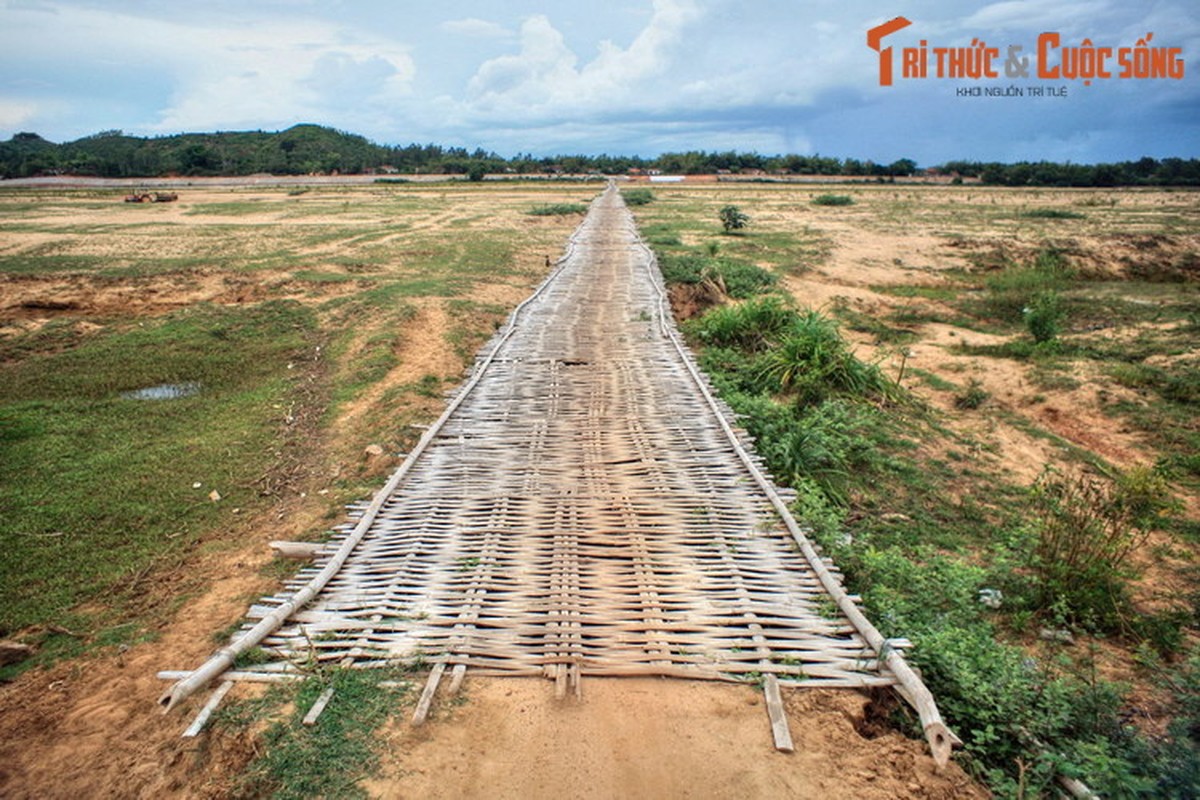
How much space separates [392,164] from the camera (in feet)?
285

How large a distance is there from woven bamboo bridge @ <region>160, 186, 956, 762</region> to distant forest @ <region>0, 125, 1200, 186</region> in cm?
6051

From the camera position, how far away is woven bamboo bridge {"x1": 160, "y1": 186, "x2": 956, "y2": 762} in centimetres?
338

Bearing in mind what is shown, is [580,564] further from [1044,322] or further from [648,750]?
[1044,322]

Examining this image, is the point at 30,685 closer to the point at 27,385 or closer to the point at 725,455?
the point at 725,455

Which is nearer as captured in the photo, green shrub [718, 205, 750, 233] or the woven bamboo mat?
the woven bamboo mat

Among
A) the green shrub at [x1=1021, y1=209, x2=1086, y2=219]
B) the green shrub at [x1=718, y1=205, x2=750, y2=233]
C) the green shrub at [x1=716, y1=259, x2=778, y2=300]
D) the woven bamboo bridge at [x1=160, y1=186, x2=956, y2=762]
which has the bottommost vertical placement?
the woven bamboo bridge at [x1=160, y1=186, x2=956, y2=762]

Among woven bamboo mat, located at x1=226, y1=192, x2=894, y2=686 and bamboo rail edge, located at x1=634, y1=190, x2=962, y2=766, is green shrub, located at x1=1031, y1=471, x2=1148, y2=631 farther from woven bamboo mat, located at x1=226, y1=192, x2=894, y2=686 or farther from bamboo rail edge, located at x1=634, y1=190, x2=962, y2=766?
woven bamboo mat, located at x1=226, y1=192, x2=894, y2=686

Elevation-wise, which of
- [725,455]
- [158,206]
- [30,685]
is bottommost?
[30,685]

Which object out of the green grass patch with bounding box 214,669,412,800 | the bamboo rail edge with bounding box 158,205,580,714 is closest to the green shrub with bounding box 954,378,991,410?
the bamboo rail edge with bounding box 158,205,580,714

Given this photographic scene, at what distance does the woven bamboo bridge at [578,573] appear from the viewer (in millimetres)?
3379

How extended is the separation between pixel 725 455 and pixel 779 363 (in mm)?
3555

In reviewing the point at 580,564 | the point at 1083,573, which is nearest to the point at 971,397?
the point at 1083,573

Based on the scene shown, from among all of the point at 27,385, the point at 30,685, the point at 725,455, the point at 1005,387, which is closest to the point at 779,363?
the point at 725,455

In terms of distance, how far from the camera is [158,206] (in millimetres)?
33500
